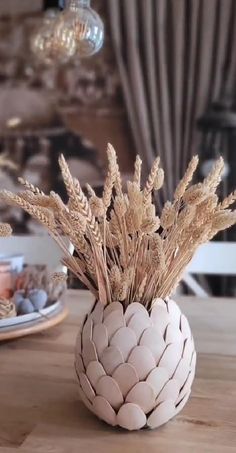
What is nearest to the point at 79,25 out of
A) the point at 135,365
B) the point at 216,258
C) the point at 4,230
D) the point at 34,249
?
the point at 34,249

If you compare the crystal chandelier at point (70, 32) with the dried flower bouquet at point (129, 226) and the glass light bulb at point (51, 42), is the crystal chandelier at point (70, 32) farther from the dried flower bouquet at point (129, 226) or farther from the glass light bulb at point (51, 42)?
the dried flower bouquet at point (129, 226)

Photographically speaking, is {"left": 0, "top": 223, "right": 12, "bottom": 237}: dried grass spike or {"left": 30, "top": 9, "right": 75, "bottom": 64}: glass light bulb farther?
{"left": 30, "top": 9, "right": 75, "bottom": 64}: glass light bulb

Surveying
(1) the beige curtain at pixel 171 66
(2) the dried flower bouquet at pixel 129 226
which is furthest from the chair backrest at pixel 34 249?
(2) the dried flower bouquet at pixel 129 226

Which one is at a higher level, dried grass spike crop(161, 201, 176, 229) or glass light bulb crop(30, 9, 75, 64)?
dried grass spike crop(161, 201, 176, 229)

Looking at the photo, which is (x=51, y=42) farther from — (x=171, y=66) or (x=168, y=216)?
(x=168, y=216)

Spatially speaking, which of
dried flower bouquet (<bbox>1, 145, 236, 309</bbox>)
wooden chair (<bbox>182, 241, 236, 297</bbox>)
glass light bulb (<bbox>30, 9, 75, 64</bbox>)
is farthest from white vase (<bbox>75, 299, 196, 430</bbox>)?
glass light bulb (<bbox>30, 9, 75, 64</bbox>)

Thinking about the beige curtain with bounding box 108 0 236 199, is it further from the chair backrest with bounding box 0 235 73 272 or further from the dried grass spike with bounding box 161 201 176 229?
the dried grass spike with bounding box 161 201 176 229

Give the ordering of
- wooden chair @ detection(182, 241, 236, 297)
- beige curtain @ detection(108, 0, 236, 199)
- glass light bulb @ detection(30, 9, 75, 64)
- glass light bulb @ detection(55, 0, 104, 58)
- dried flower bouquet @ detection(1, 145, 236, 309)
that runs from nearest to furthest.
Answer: dried flower bouquet @ detection(1, 145, 236, 309)
glass light bulb @ detection(55, 0, 104, 58)
glass light bulb @ detection(30, 9, 75, 64)
wooden chair @ detection(182, 241, 236, 297)
beige curtain @ detection(108, 0, 236, 199)

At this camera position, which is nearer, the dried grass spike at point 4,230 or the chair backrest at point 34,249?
the dried grass spike at point 4,230
